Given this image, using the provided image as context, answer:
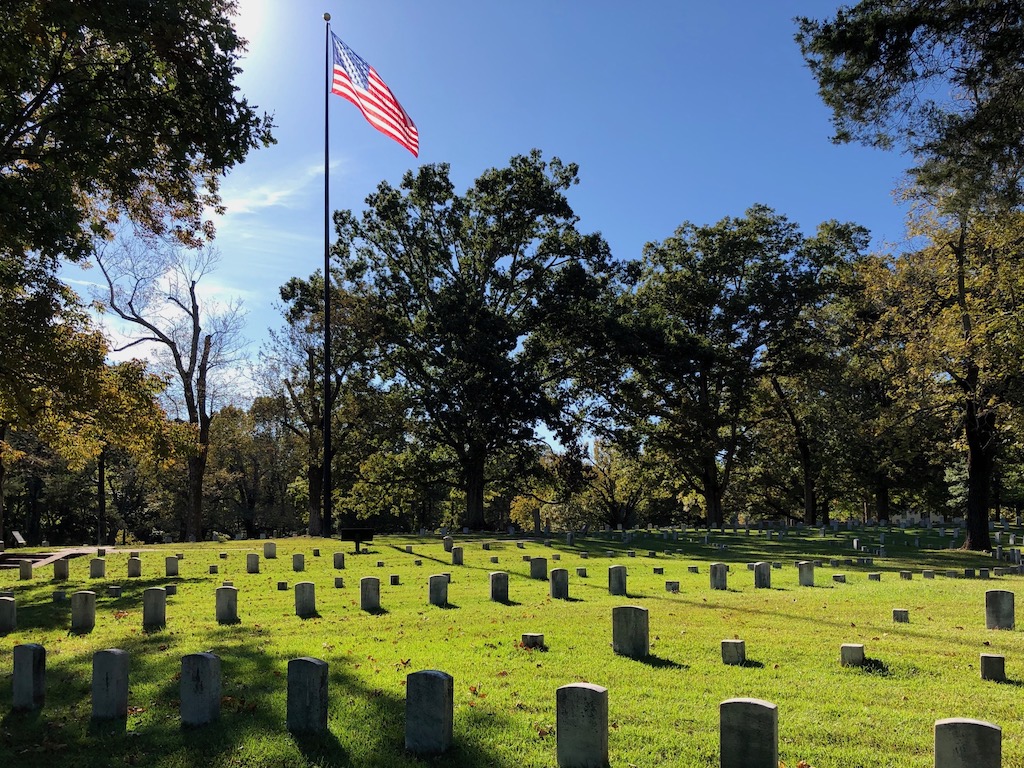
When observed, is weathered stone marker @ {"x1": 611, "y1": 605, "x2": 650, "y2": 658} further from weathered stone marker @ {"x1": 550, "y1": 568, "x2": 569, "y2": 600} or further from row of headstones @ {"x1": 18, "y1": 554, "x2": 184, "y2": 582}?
row of headstones @ {"x1": 18, "y1": 554, "x2": 184, "y2": 582}

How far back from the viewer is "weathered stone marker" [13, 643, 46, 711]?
6082 millimetres

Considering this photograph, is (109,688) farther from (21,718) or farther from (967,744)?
(967,744)

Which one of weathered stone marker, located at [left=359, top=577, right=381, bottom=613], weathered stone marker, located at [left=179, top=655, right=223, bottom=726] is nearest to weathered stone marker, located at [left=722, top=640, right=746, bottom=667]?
weathered stone marker, located at [left=179, top=655, right=223, bottom=726]

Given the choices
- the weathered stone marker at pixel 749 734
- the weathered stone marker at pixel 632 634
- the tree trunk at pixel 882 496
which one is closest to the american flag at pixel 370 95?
the weathered stone marker at pixel 632 634

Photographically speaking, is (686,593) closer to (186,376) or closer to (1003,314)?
(1003,314)

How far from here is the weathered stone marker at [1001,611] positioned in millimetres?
8891

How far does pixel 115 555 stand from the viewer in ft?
63.0

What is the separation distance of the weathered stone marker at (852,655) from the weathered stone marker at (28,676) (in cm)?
735

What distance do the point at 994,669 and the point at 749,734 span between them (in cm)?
365

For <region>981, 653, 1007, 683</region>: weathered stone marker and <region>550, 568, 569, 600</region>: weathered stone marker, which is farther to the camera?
<region>550, 568, 569, 600</region>: weathered stone marker

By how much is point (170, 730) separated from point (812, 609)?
8.62 m

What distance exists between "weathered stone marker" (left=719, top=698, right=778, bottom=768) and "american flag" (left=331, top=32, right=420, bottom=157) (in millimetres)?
21265

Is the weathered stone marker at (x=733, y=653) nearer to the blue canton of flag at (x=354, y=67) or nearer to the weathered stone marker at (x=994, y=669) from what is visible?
the weathered stone marker at (x=994, y=669)

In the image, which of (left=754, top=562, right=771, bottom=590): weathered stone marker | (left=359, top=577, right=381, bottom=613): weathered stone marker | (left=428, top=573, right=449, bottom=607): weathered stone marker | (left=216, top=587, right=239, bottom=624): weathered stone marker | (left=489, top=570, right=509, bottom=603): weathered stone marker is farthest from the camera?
(left=754, top=562, right=771, bottom=590): weathered stone marker
